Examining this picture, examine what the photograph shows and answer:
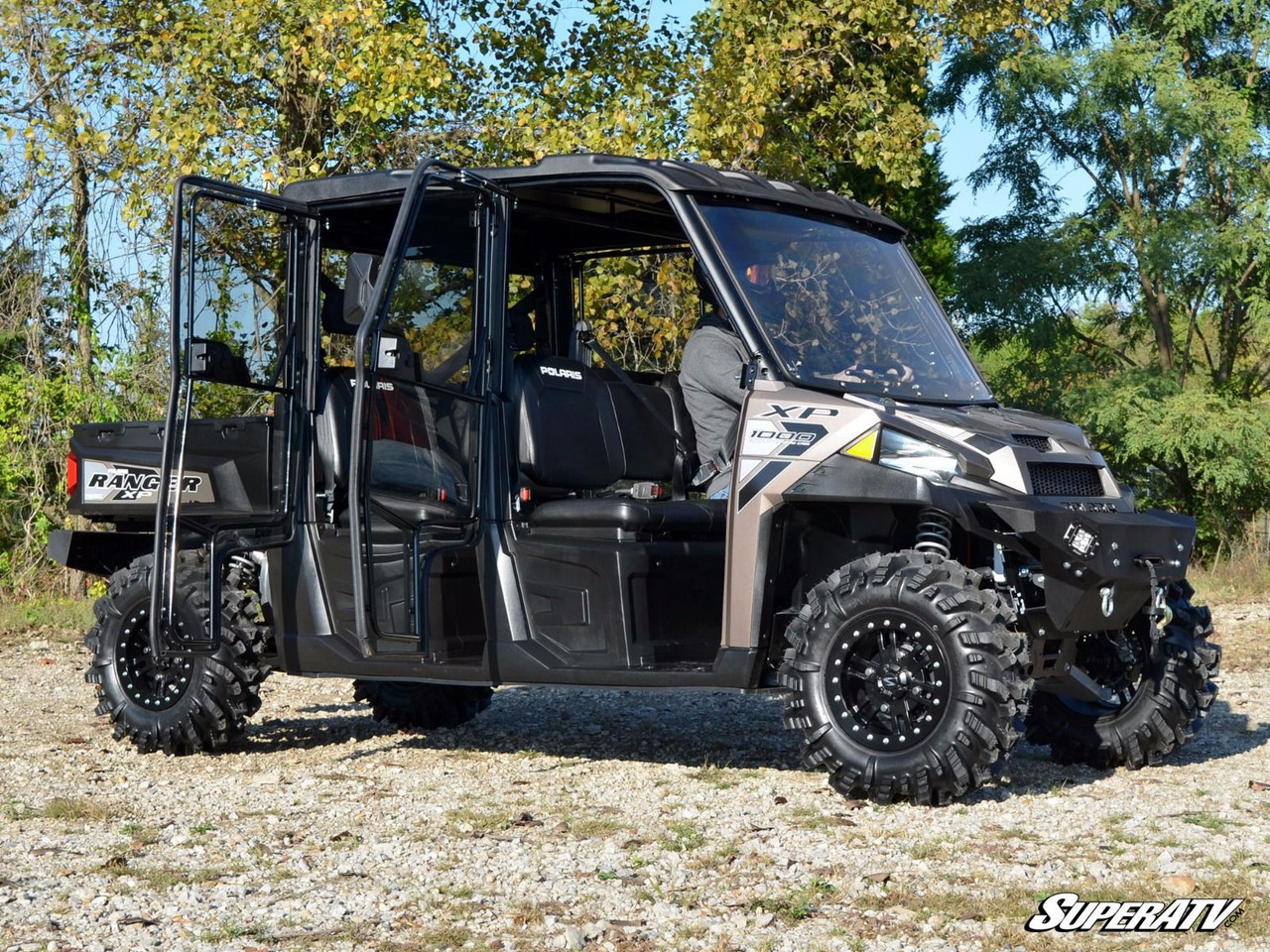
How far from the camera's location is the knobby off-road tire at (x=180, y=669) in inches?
298

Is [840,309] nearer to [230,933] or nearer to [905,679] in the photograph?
[905,679]

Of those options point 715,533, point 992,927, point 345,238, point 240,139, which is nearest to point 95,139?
point 240,139

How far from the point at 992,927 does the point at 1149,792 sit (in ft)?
7.65

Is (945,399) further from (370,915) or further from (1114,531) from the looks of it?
(370,915)

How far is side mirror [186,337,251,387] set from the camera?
7.14 meters

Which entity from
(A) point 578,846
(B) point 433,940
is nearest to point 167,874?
(B) point 433,940

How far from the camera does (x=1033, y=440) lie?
6402 mm

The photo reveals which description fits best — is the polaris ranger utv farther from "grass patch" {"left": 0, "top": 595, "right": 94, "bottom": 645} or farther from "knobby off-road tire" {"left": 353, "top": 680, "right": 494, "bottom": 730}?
"grass patch" {"left": 0, "top": 595, "right": 94, "bottom": 645}

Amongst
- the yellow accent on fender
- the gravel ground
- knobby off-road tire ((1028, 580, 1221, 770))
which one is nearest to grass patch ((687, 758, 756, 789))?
the gravel ground

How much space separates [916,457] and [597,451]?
1.80 metres

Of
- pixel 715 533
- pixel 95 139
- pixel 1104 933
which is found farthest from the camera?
pixel 95 139

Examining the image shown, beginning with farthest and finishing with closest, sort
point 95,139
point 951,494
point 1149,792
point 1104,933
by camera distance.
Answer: point 95,139 → point 1149,792 → point 951,494 → point 1104,933

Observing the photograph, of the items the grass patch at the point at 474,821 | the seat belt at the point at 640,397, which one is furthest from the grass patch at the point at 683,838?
the seat belt at the point at 640,397

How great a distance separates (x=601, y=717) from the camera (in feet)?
30.0
